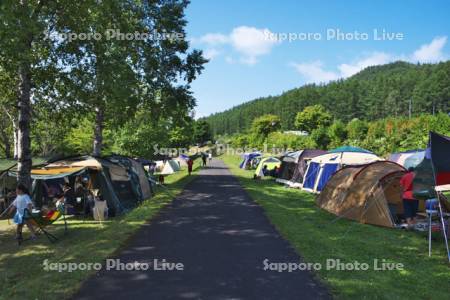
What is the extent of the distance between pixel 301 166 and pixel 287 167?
12.3ft

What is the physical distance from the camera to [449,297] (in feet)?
20.5

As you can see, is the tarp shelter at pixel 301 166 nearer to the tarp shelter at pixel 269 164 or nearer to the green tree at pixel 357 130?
the tarp shelter at pixel 269 164

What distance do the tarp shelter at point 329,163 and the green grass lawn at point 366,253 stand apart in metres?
5.24

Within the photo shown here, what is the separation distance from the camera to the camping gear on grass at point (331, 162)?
19.4 metres

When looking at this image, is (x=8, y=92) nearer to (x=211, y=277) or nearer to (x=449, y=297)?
(x=211, y=277)

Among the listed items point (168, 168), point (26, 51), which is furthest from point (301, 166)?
point (168, 168)

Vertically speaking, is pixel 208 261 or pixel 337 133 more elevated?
pixel 337 133

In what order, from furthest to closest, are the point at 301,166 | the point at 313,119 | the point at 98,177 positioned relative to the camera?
the point at 313,119, the point at 301,166, the point at 98,177

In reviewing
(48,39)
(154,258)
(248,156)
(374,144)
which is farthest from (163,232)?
(248,156)

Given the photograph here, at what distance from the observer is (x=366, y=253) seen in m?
8.95

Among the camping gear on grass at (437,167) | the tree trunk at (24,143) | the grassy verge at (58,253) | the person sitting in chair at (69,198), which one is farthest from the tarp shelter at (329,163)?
the tree trunk at (24,143)

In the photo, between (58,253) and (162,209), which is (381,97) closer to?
(162,209)

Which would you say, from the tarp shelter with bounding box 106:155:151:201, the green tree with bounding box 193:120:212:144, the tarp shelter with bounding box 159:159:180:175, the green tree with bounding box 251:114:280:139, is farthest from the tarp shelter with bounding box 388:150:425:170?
the green tree with bounding box 193:120:212:144

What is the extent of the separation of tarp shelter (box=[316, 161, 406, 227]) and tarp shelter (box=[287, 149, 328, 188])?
938cm
